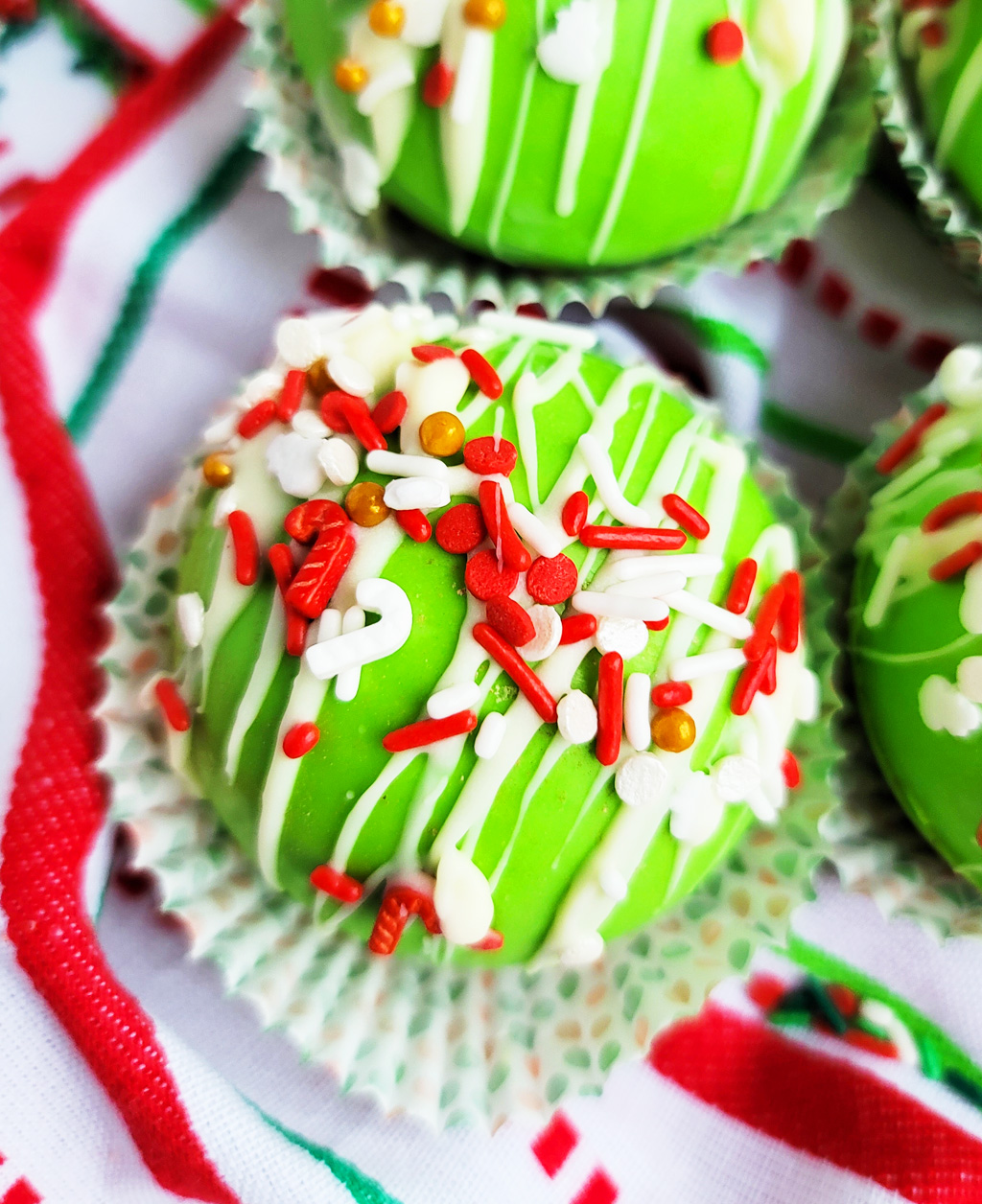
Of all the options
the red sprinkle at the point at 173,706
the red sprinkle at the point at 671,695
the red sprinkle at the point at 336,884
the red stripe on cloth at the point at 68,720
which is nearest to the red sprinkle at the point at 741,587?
the red sprinkle at the point at 671,695

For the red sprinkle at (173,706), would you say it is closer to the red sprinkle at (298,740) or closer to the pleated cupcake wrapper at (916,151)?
the red sprinkle at (298,740)

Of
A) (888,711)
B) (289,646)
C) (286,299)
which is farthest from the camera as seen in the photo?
(286,299)

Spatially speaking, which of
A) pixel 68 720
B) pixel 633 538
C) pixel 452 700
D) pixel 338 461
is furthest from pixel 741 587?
pixel 68 720

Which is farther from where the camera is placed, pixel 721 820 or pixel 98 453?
pixel 98 453

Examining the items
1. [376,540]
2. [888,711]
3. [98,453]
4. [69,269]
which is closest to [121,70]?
[69,269]

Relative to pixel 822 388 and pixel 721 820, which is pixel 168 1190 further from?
pixel 822 388

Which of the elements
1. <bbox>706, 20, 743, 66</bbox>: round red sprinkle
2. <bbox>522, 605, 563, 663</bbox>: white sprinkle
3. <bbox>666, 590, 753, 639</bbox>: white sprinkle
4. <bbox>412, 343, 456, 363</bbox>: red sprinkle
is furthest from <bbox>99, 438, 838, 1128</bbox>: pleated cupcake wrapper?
<bbox>706, 20, 743, 66</bbox>: round red sprinkle

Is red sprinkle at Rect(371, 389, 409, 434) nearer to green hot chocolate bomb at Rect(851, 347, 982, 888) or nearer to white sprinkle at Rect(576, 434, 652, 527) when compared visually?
white sprinkle at Rect(576, 434, 652, 527)
